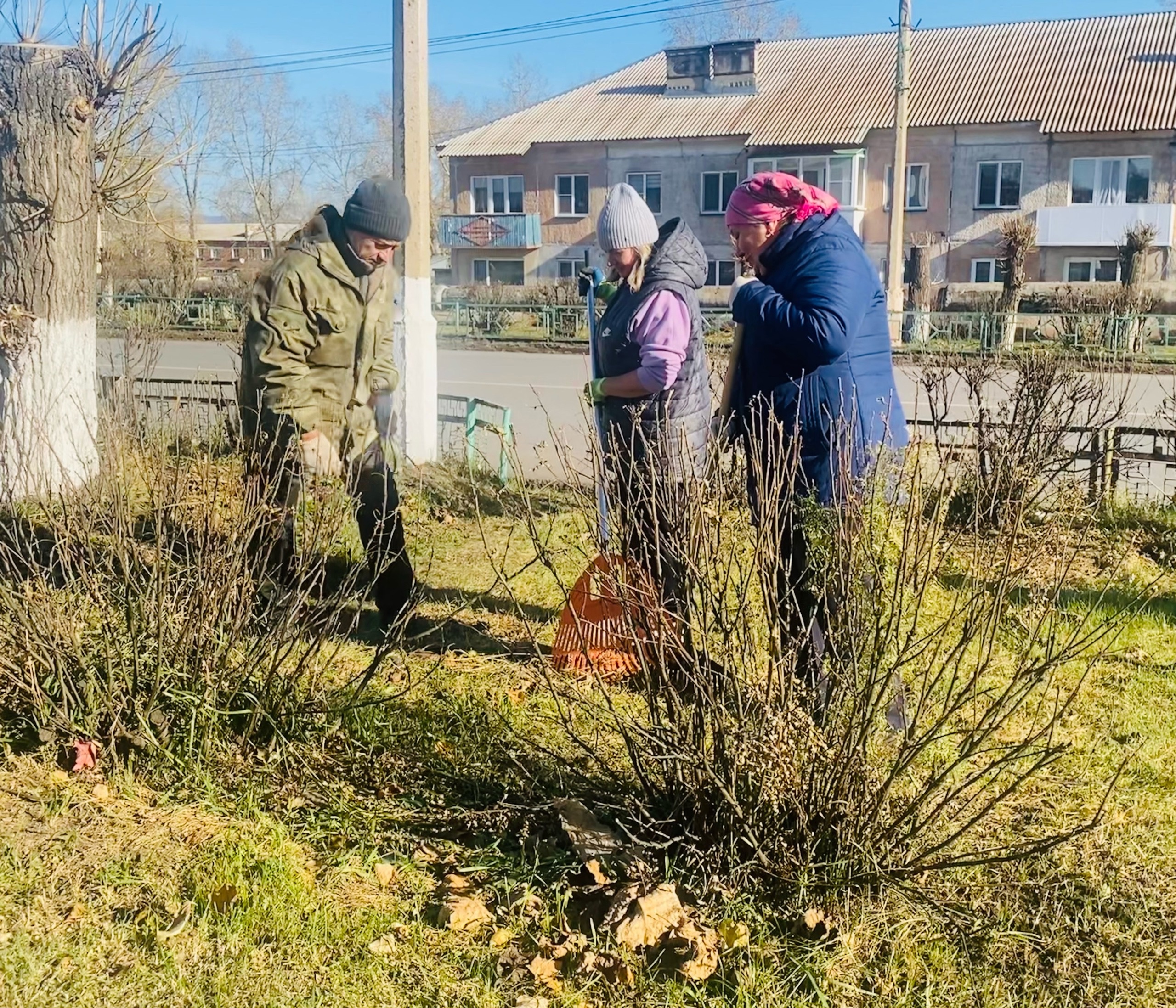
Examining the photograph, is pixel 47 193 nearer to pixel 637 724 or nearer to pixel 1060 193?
pixel 637 724

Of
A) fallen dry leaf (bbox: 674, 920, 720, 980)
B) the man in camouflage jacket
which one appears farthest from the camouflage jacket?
fallen dry leaf (bbox: 674, 920, 720, 980)

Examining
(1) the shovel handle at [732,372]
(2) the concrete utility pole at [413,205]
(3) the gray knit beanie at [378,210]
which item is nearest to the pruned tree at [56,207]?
(2) the concrete utility pole at [413,205]

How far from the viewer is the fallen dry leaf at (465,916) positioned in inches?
105

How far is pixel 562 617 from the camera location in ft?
13.3

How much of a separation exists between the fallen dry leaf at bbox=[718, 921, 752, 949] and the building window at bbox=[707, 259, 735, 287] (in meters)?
33.4

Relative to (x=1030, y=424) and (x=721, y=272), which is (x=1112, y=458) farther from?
(x=721, y=272)

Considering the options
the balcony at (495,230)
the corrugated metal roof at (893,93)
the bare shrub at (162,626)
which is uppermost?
the corrugated metal roof at (893,93)

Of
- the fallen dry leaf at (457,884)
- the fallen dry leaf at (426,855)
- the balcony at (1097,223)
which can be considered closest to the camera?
the fallen dry leaf at (457,884)

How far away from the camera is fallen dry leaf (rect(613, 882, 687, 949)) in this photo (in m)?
2.54

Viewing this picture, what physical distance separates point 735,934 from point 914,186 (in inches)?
1377

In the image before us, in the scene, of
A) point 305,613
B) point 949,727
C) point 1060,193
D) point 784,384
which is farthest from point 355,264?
point 1060,193

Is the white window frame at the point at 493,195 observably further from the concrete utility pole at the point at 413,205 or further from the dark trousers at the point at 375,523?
the dark trousers at the point at 375,523

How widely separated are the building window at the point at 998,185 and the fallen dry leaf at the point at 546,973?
3470 centimetres

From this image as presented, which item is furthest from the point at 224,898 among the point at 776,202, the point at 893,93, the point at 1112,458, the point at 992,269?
the point at 893,93
